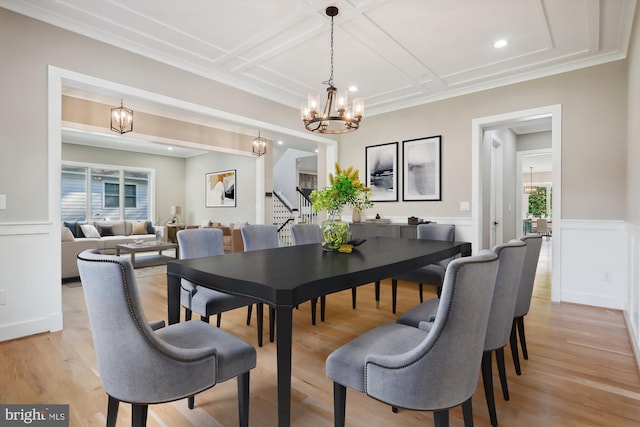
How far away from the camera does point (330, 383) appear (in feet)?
6.52

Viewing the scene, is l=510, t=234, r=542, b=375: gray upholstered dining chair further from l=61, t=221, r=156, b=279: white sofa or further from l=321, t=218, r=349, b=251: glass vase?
l=61, t=221, r=156, b=279: white sofa

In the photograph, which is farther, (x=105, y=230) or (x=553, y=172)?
(x=105, y=230)

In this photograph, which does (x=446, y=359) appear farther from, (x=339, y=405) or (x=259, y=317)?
(x=259, y=317)

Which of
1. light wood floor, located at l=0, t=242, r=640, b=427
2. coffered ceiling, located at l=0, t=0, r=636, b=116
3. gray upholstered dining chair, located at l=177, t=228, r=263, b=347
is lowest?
light wood floor, located at l=0, t=242, r=640, b=427

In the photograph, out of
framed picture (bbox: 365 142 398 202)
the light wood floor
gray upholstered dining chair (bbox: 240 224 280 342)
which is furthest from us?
framed picture (bbox: 365 142 398 202)

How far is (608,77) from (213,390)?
15.9ft

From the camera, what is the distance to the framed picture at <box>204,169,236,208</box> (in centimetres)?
885

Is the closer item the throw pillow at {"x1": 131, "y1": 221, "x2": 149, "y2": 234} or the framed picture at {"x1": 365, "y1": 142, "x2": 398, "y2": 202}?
the framed picture at {"x1": 365, "y1": 142, "x2": 398, "y2": 202}

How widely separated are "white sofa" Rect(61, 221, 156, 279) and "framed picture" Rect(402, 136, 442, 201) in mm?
5063

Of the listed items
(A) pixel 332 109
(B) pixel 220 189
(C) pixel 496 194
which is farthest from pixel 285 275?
(B) pixel 220 189

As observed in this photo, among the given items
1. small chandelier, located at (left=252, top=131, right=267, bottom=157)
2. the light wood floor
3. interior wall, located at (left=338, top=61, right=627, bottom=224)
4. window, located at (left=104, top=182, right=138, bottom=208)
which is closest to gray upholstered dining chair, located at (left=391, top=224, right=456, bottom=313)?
the light wood floor

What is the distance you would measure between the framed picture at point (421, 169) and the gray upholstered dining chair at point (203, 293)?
131 inches

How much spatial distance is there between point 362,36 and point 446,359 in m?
3.03

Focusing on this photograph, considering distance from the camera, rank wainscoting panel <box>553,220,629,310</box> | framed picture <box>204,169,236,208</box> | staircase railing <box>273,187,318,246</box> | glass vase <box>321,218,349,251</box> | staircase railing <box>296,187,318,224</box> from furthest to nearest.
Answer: staircase railing <box>296,187,318,224</box>
staircase railing <box>273,187,318,246</box>
framed picture <box>204,169,236,208</box>
wainscoting panel <box>553,220,629,310</box>
glass vase <box>321,218,349,251</box>
